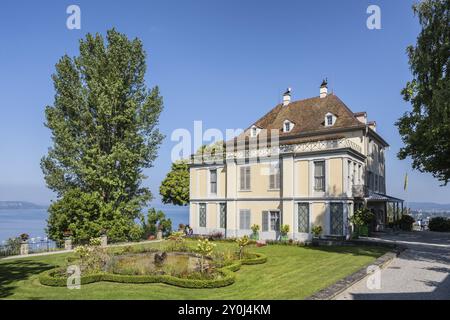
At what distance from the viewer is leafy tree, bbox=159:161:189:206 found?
4966 centimetres

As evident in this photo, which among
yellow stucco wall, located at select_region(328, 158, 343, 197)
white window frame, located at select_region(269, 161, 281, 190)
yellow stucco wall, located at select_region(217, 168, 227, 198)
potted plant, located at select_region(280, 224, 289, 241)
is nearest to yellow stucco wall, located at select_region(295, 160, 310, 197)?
white window frame, located at select_region(269, 161, 281, 190)

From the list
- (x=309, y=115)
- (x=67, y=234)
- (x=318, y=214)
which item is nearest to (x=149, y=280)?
(x=67, y=234)

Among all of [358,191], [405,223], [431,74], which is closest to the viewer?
[431,74]

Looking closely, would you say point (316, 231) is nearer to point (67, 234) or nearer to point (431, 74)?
point (431, 74)

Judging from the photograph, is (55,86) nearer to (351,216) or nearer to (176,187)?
(176,187)

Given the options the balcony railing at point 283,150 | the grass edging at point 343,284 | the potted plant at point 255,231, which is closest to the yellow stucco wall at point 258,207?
the potted plant at point 255,231

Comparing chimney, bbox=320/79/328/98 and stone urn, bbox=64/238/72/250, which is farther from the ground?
chimney, bbox=320/79/328/98

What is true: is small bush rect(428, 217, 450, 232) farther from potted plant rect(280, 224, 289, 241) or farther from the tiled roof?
potted plant rect(280, 224, 289, 241)

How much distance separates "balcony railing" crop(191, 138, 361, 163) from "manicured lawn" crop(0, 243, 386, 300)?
9684 mm

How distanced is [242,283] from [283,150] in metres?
17.9

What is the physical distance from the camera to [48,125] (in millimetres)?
30531

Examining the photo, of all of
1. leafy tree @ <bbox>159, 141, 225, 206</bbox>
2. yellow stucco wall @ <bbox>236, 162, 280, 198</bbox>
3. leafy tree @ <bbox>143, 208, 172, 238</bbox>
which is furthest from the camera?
leafy tree @ <bbox>159, 141, 225, 206</bbox>

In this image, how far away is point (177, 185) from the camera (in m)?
49.9

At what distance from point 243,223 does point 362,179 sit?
458 inches
